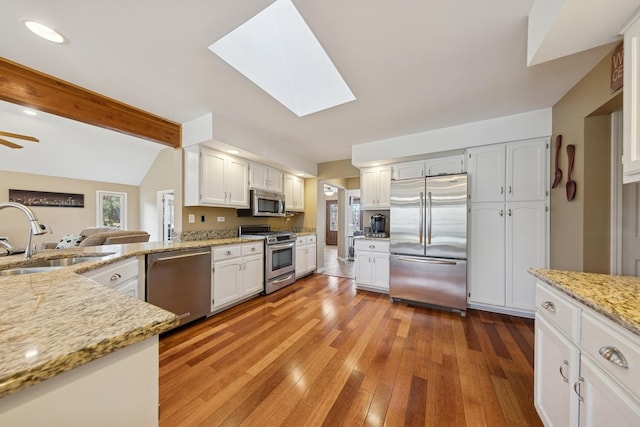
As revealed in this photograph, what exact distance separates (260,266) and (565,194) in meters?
3.66

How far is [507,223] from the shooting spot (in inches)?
111

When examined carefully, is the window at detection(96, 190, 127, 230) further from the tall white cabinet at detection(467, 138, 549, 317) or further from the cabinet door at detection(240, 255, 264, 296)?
the tall white cabinet at detection(467, 138, 549, 317)

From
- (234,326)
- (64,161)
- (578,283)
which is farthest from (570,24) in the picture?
(64,161)

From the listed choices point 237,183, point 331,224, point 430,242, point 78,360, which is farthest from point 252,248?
point 331,224

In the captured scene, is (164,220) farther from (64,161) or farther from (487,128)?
(487,128)

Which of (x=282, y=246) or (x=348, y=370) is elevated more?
(x=282, y=246)

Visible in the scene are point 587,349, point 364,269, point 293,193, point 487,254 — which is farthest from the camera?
point 293,193

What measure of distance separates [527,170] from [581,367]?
248cm

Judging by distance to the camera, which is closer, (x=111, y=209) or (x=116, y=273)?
(x=116, y=273)

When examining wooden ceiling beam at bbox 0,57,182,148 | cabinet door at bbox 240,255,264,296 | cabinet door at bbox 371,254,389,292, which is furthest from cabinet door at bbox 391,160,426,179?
wooden ceiling beam at bbox 0,57,182,148

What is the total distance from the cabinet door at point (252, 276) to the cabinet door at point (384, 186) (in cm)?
216

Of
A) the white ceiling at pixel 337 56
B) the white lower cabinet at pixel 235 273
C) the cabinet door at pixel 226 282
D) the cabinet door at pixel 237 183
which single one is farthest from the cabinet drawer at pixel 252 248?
the white ceiling at pixel 337 56

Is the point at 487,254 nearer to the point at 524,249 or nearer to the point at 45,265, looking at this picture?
the point at 524,249

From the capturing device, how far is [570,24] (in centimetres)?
127
